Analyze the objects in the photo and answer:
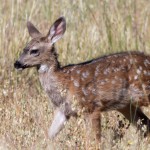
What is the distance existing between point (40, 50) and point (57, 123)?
0.96 meters

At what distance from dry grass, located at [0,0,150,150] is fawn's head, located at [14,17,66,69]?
0.29 meters

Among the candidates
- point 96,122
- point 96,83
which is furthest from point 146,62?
point 96,122

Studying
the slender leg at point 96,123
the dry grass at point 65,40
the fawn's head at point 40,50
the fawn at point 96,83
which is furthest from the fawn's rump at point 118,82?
the fawn's head at point 40,50

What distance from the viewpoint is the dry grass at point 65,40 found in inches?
293

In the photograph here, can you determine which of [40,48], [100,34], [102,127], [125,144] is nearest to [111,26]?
[100,34]

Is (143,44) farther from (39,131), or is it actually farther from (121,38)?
(39,131)

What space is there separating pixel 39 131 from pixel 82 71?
43.0 inches

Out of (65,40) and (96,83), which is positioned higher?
(96,83)

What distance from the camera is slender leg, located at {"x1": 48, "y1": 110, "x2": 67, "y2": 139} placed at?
750 centimetres

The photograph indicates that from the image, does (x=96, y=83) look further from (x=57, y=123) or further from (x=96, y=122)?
(x=57, y=123)

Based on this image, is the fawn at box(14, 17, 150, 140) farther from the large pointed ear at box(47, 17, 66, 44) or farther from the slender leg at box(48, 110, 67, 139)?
the large pointed ear at box(47, 17, 66, 44)

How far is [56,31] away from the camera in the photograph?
332 inches

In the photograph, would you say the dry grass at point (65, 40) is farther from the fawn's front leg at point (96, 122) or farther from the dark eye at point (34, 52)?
the dark eye at point (34, 52)

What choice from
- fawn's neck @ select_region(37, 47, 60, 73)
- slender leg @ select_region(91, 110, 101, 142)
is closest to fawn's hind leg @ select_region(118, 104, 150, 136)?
slender leg @ select_region(91, 110, 101, 142)
